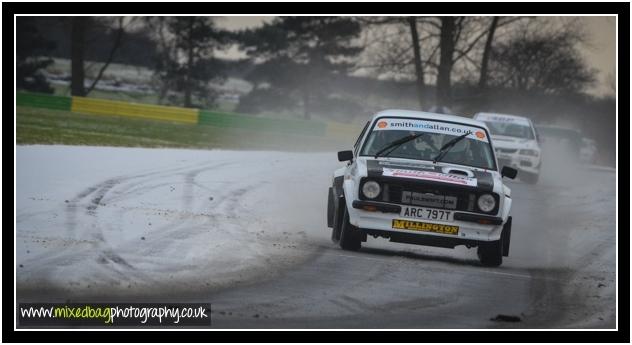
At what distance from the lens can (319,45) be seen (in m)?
62.1

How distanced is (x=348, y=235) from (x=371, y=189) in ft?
1.93

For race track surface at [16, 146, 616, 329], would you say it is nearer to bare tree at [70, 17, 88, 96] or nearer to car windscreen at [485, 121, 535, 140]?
car windscreen at [485, 121, 535, 140]

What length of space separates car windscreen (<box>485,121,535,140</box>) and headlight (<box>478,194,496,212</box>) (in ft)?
44.7

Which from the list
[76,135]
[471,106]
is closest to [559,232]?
[76,135]

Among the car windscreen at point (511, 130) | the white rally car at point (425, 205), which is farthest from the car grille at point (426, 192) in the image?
the car windscreen at point (511, 130)

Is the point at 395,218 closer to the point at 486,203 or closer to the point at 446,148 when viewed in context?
the point at 486,203

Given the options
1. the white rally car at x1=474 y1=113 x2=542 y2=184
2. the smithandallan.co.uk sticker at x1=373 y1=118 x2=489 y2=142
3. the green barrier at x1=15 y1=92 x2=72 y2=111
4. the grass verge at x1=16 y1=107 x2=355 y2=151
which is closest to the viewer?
the smithandallan.co.uk sticker at x1=373 y1=118 x2=489 y2=142

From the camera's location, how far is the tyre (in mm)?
11316

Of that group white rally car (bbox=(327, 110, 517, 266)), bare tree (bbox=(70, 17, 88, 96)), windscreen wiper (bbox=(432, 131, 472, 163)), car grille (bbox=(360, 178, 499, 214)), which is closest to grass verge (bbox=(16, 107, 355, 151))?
windscreen wiper (bbox=(432, 131, 472, 163))

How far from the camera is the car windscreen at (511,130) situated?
24641 millimetres

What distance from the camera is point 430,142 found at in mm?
12367

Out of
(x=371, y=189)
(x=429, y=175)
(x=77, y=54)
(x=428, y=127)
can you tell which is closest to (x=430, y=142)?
(x=428, y=127)

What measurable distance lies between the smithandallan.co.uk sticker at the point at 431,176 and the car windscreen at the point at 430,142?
859 mm

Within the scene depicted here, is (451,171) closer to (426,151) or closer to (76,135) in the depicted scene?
(426,151)
